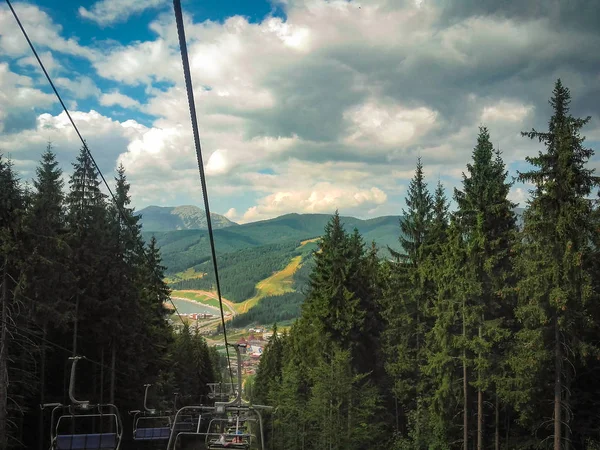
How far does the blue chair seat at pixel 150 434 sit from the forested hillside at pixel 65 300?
448 cm

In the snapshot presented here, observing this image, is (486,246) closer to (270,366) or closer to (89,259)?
(89,259)

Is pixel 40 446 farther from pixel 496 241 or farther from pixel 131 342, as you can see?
pixel 496 241

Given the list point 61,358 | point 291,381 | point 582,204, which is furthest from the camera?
point 291,381

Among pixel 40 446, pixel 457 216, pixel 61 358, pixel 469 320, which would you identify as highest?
pixel 457 216

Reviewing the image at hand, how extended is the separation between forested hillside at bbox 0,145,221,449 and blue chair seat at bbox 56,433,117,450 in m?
7.11

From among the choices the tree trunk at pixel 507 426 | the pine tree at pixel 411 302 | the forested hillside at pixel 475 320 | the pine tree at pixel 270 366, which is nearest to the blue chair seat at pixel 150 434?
the forested hillside at pixel 475 320

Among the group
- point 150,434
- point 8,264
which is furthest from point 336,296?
point 8,264

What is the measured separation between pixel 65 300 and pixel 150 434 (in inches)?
321

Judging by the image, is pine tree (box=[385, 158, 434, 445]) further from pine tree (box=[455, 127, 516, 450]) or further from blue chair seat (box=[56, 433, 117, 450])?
blue chair seat (box=[56, 433, 117, 450])

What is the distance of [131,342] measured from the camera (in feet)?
105

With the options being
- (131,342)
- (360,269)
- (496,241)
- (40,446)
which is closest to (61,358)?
(131,342)

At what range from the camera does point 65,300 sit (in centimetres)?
2733

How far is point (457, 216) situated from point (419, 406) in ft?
A: 37.2

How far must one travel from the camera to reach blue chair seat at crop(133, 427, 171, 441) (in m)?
24.4
